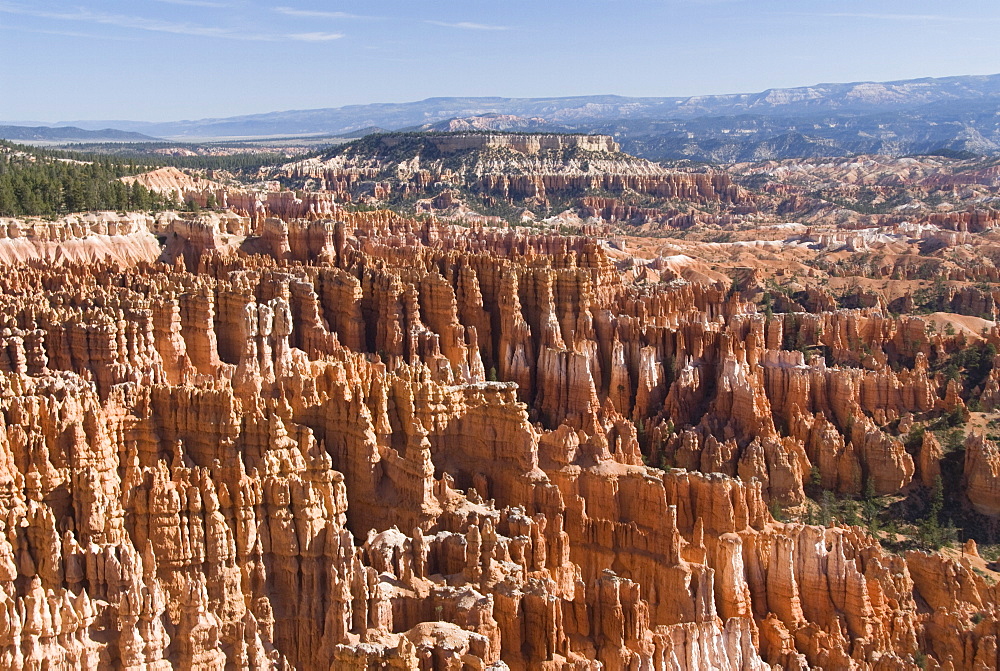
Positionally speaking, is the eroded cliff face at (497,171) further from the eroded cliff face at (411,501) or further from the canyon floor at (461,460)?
the eroded cliff face at (411,501)

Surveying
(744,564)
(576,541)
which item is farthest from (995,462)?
(576,541)

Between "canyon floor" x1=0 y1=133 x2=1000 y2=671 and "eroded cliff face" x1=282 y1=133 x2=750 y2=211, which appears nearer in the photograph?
"canyon floor" x1=0 y1=133 x2=1000 y2=671

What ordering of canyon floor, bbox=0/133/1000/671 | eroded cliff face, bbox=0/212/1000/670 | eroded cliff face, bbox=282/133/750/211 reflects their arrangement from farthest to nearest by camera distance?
eroded cliff face, bbox=282/133/750/211
canyon floor, bbox=0/133/1000/671
eroded cliff face, bbox=0/212/1000/670

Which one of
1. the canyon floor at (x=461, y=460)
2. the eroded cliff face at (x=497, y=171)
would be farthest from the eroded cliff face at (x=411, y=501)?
the eroded cliff face at (x=497, y=171)

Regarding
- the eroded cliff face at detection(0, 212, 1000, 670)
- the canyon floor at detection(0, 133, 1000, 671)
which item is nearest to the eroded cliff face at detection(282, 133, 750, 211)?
the canyon floor at detection(0, 133, 1000, 671)

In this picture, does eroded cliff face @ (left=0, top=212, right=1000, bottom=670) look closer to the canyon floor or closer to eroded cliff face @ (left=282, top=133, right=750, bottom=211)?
the canyon floor

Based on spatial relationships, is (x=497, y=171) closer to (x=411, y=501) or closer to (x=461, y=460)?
(x=461, y=460)
